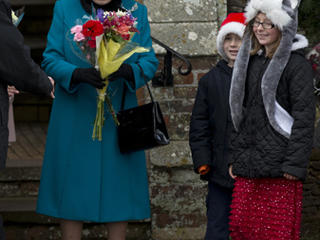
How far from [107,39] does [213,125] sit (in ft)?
2.66

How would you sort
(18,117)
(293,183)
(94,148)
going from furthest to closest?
(18,117), (94,148), (293,183)

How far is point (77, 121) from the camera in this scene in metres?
3.54

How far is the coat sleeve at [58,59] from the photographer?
3.40 meters

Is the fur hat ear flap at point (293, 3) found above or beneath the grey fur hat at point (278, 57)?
above

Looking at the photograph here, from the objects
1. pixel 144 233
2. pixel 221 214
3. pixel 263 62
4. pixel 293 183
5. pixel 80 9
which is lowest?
pixel 144 233

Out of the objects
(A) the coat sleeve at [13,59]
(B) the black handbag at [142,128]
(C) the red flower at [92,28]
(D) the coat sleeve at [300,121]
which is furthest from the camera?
(B) the black handbag at [142,128]

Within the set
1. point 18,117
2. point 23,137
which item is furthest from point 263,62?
point 18,117

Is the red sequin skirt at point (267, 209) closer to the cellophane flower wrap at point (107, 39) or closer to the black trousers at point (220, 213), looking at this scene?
the black trousers at point (220, 213)

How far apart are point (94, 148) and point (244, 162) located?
887 millimetres

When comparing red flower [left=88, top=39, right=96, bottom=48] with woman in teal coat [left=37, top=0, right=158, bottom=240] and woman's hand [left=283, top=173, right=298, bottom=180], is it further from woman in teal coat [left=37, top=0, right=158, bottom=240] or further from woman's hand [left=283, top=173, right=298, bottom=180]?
woman's hand [left=283, top=173, right=298, bottom=180]

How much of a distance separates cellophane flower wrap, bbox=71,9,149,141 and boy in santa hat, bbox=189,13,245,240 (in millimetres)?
508

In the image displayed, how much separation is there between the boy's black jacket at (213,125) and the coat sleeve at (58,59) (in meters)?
0.75

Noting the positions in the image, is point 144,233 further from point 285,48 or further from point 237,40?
point 285,48

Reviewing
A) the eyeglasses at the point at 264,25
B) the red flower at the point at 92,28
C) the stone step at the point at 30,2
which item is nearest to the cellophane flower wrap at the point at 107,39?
the red flower at the point at 92,28
